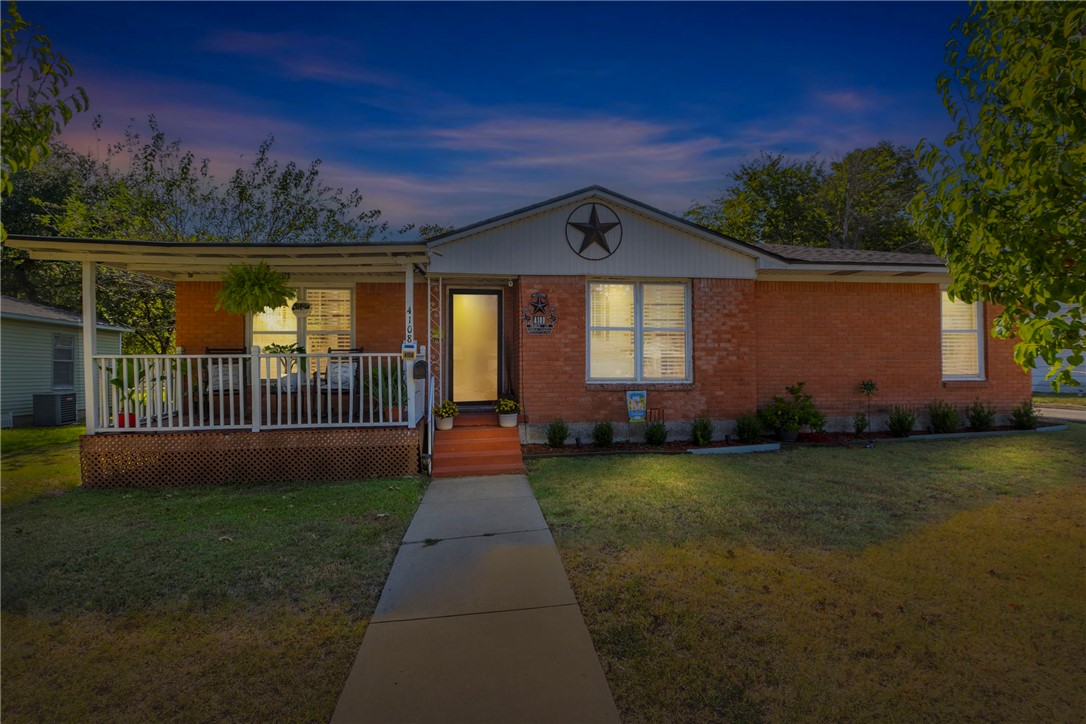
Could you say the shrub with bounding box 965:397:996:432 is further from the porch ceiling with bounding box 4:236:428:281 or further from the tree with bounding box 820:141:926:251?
the tree with bounding box 820:141:926:251

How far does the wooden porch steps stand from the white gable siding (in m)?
2.84

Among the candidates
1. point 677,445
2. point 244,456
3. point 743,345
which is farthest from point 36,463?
point 743,345

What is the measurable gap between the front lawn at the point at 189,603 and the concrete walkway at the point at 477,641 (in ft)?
0.64

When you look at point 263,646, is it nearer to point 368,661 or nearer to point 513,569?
point 368,661

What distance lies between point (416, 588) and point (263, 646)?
1062mm

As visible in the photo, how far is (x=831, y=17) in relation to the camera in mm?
9250

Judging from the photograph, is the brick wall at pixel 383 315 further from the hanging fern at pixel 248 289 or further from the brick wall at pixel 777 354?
the brick wall at pixel 777 354

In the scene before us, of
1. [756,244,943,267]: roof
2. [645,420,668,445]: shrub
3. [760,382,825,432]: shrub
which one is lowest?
[645,420,668,445]: shrub

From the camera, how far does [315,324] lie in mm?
9461

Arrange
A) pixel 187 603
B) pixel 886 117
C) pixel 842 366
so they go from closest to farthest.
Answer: pixel 187 603
pixel 842 366
pixel 886 117

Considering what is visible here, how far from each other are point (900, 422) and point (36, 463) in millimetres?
16558

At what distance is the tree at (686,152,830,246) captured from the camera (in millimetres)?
25406

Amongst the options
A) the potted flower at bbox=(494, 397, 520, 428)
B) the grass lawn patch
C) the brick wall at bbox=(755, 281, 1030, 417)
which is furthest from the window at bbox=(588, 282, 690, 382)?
the grass lawn patch

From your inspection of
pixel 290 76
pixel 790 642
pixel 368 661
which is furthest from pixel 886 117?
pixel 368 661
